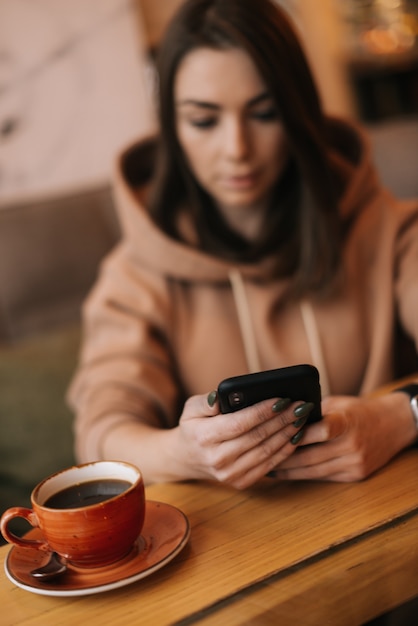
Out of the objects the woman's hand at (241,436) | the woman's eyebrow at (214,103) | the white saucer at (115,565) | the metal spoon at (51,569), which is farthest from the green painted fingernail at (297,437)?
the woman's eyebrow at (214,103)

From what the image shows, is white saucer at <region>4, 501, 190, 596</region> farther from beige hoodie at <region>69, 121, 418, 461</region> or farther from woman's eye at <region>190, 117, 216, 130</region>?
woman's eye at <region>190, 117, 216, 130</region>

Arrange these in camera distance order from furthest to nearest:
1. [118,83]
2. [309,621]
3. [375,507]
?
[118,83] → [375,507] → [309,621]

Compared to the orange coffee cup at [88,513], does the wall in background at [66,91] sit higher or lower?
higher

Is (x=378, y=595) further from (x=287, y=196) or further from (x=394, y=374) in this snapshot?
(x=287, y=196)

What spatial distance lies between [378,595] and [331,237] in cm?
75

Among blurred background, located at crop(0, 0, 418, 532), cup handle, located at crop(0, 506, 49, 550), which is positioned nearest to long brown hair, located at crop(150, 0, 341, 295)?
blurred background, located at crop(0, 0, 418, 532)

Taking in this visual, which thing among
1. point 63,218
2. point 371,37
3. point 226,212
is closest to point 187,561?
point 226,212

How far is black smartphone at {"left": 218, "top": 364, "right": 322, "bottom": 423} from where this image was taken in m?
0.69

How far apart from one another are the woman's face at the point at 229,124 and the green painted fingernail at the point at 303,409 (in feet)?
1.88

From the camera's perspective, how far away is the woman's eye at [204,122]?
120 cm

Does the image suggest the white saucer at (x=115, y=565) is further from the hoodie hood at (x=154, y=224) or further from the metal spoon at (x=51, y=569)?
the hoodie hood at (x=154, y=224)

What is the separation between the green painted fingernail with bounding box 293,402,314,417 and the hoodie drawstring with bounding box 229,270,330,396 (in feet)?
1.82

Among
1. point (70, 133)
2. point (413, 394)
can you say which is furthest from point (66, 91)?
point (413, 394)

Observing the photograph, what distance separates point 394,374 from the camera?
1301mm
